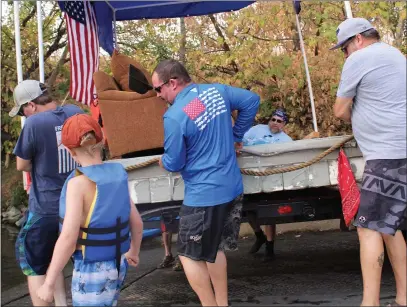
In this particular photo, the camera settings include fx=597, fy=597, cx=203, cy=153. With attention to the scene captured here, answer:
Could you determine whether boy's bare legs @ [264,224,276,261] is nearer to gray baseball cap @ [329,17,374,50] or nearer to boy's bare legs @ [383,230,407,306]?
boy's bare legs @ [383,230,407,306]

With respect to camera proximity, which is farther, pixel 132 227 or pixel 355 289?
pixel 355 289

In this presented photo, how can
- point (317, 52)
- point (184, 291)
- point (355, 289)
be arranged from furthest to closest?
point (317, 52), point (184, 291), point (355, 289)

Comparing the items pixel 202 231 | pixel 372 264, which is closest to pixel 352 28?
pixel 372 264

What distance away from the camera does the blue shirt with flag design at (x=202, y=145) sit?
3945 millimetres

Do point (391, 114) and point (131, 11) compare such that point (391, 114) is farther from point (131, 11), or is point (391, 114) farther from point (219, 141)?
point (131, 11)

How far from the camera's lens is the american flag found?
713cm

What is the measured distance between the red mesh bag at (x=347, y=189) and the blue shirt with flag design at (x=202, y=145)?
0.79 metres

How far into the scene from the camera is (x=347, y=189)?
14.0 ft

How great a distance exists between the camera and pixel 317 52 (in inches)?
452

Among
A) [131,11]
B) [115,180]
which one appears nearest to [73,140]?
[115,180]

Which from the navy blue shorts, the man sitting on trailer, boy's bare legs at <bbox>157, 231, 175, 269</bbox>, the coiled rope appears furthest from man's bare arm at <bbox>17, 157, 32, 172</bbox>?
the man sitting on trailer

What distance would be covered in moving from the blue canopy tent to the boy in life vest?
524 cm

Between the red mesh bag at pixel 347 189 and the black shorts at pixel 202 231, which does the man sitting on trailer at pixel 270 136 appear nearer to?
the red mesh bag at pixel 347 189

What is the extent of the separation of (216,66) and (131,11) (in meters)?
3.24
